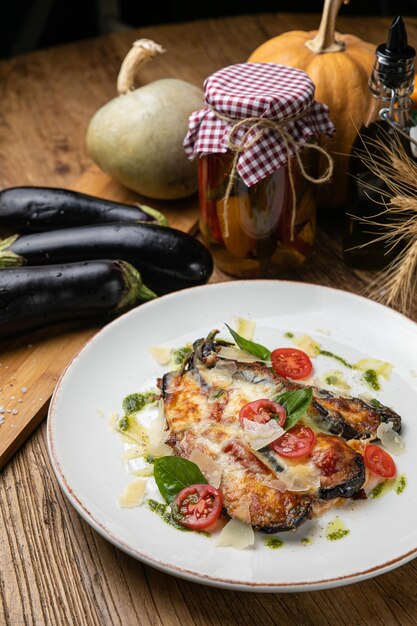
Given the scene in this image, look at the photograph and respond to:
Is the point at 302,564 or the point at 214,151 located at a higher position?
the point at 214,151

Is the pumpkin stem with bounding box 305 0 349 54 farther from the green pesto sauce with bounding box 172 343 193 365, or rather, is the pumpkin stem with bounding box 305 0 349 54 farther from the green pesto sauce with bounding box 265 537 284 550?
the green pesto sauce with bounding box 265 537 284 550

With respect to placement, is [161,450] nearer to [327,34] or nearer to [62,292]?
[62,292]

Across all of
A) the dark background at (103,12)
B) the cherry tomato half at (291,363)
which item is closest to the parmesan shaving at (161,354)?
the cherry tomato half at (291,363)

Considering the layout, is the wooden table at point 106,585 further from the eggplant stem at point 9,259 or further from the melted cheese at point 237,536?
the eggplant stem at point 9,259

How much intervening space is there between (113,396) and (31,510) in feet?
1.43

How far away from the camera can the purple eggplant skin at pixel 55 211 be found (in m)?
3.17

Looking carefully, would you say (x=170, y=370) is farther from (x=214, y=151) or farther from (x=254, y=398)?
(x=214, y=151)

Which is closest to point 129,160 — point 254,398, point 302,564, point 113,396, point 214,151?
point 214,151

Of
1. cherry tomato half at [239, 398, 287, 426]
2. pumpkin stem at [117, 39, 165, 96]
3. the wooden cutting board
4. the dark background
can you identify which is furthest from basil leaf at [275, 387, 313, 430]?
the dark background

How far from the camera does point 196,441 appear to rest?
216 centimetres

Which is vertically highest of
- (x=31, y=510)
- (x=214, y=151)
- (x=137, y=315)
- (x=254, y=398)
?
(x=214, y=151)

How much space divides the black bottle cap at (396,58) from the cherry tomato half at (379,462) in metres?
1.24

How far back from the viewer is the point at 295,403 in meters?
2.14

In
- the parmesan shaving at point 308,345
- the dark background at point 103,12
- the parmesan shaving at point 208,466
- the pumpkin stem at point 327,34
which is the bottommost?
the dark background at point 103,12
